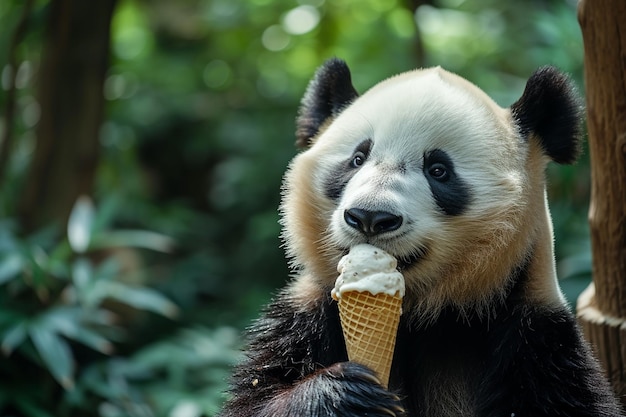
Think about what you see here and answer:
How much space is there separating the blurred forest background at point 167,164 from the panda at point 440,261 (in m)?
2.65

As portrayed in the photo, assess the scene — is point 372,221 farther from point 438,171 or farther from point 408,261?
point 438,171

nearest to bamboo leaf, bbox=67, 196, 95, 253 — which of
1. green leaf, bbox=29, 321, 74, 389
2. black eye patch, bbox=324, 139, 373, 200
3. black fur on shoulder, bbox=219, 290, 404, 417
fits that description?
green leaf, bbox=29, 321, 74, 389

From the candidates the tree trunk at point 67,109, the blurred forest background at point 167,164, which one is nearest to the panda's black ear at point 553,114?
the blurred forest background at point 167,164

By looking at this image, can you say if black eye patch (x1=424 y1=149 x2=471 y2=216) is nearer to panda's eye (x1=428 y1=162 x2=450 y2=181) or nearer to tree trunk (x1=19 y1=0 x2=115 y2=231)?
panda's eye (x1=428 y1=162 x2=450 y2=181)

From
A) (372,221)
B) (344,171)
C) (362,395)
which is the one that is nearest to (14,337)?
(344,171)

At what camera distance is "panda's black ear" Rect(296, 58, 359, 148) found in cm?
314

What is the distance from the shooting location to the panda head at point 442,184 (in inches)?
99.3

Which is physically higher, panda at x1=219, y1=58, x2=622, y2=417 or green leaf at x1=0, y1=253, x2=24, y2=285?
panda at x1=219, y1=58, x2=622, y2=417

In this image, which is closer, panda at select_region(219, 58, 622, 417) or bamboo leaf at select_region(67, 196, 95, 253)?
panda at select_region(219, 58, 622, 417)

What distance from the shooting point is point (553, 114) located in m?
2.86

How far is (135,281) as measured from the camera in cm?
672

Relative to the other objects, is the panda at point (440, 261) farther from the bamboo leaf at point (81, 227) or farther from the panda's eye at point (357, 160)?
the bamboo leaf at point (81, 227)

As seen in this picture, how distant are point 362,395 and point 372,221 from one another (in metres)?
0.51

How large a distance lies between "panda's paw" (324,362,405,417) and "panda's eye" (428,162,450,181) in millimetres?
655
